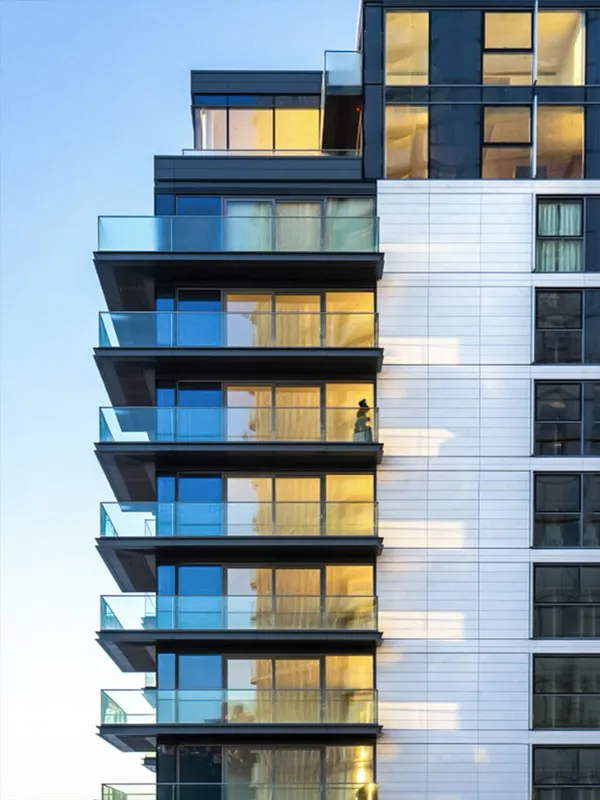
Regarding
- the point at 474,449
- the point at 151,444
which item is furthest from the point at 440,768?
the point at 151,444

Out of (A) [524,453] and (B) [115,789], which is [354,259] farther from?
(B) [115,789]

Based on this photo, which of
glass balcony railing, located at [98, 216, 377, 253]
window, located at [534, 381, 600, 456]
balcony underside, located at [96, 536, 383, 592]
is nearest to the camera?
balcony underside, located at [96, 536, 383, 592]

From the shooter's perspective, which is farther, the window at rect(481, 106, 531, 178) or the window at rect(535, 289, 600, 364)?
the window at rect(481, 106, 531, 178)

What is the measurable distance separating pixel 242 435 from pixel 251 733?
6.28 meters

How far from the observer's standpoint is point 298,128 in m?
29.6

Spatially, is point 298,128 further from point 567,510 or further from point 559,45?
point 567,510

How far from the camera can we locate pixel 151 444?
25.7m

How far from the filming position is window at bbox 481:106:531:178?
1054 inches

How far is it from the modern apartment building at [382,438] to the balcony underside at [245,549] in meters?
0.07

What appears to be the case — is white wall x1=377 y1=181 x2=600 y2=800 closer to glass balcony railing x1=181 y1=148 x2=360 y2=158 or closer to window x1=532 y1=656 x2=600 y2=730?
window x1=532 y1=656 x2=600 y2=730

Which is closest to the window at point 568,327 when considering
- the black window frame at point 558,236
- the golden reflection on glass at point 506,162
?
the black window frame at point 558,236

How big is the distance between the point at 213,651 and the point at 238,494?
345 cm

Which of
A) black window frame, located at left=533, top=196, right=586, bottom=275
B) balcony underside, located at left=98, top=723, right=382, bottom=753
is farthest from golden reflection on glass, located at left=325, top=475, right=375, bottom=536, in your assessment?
black window frame, located at left=533, top=196, right=586, bottom=275

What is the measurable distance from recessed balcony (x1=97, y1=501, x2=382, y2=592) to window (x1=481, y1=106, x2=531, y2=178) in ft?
26.6
